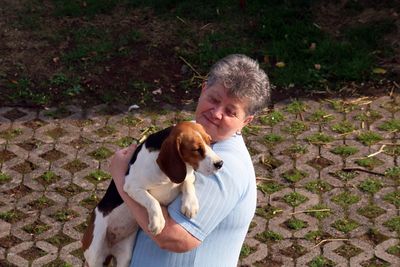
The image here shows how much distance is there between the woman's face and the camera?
14.9 ft

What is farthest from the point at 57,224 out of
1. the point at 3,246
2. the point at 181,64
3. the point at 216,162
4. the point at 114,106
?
the point at 216,162

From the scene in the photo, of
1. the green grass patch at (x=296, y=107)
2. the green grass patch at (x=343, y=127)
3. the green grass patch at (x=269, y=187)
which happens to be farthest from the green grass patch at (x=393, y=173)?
the green grass patch at (x=296, y=107)

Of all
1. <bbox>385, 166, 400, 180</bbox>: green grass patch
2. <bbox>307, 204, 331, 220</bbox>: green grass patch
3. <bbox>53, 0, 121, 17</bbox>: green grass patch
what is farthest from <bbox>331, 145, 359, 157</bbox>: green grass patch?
<bbox>53, 0, 121, 17</bbox>: green grass patch

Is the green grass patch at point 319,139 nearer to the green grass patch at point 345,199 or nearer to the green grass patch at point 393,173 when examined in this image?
the green grass patch at point 393,173

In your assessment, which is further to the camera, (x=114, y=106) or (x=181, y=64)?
(x=181, y=64)

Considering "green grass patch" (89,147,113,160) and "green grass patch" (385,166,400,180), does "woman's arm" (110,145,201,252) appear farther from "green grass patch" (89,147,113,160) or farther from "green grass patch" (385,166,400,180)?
"green grass patch" (385,166,400,180)

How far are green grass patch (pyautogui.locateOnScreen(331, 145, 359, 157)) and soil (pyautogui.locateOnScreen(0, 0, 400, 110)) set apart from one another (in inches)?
35.2

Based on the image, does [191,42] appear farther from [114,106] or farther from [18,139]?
[18,139]

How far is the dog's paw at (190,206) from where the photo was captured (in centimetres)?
432

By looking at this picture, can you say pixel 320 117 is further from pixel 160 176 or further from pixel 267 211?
pixel 160 176

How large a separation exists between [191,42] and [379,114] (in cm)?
201

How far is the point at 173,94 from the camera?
887cm

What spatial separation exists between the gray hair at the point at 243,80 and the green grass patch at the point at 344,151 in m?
3.42

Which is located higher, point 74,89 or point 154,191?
point 154,191
